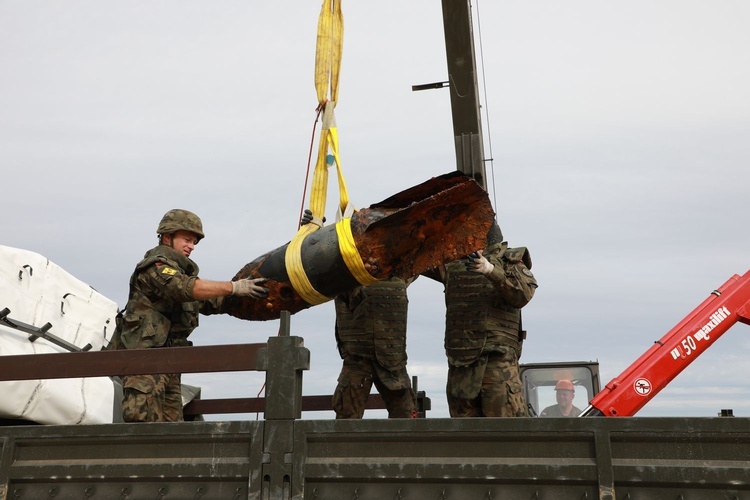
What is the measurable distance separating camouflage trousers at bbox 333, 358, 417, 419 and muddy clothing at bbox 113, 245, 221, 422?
3.68 feet

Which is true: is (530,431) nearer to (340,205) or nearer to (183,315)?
(340,205)

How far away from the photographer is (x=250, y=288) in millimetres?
4320

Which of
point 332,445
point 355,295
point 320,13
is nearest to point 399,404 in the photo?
point 355,295

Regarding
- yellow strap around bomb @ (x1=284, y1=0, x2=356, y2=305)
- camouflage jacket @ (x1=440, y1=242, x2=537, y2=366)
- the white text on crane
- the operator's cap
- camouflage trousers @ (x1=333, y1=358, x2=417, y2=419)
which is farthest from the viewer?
the operator's cap

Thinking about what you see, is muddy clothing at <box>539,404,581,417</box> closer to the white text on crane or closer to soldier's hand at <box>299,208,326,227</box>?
the white text on crane

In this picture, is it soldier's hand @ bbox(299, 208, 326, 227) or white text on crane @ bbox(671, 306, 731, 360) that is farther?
white text on crane @ bbox(671, 306, 731, 360)

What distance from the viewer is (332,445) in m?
3.29

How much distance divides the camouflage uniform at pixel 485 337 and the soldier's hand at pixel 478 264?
27cm

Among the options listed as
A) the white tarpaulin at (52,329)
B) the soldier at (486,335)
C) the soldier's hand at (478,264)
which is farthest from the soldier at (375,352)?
the white tarpaulin at (52,329)

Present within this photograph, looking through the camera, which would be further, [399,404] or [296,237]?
[399,404]

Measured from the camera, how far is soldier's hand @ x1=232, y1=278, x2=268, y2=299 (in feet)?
14.2

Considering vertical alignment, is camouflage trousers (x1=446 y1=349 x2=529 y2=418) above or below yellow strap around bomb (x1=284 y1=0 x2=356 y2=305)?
below

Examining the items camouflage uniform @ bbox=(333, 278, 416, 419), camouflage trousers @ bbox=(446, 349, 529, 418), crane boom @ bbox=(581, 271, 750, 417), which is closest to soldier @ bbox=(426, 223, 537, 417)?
camouflage trousers @ bbox=(446, 349, 529, 418)

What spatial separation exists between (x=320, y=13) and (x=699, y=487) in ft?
11.1
